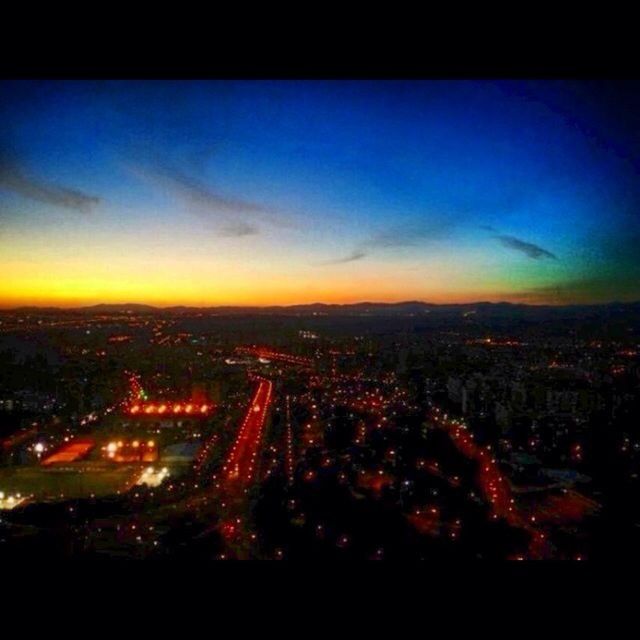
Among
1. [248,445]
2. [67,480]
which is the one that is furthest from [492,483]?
[67,480]

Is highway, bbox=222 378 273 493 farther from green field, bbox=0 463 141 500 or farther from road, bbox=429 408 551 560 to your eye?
road, bbox=429 408 551 560

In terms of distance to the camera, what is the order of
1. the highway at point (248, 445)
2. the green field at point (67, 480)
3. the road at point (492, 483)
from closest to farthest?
the road at point (492, 483)
the green field at point (67, 480)
the highway at point (248, 445)

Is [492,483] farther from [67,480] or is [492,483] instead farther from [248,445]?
[67,480]

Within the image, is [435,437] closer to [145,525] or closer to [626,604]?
[145,525]

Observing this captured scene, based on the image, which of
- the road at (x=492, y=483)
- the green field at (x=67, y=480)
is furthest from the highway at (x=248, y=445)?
the road at (x=492, y=483)

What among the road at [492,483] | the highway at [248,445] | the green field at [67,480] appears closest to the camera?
the road at [492,483]

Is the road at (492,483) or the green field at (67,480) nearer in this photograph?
the road at (492,483)

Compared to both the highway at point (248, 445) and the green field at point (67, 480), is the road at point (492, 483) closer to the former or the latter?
the highway at point (248, 445)

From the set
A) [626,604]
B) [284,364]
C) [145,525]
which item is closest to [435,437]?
[145,525]

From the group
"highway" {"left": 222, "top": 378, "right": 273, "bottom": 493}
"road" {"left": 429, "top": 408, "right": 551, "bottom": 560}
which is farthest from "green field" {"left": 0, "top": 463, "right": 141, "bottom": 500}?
"road" {"left": 429, "top": 408, "right": 551, "bottom": 560}

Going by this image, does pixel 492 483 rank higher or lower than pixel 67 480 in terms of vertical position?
lower

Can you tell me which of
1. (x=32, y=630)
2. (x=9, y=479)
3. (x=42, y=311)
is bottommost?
(x=9, y=479)
